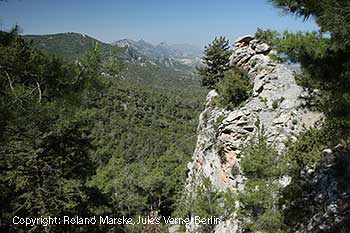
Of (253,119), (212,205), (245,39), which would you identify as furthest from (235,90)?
(212,205)

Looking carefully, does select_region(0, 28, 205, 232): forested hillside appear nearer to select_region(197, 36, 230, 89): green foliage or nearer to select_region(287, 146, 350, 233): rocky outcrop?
select_region(287, 146, 350, 233): rocky outcrop

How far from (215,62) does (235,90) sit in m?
6.75

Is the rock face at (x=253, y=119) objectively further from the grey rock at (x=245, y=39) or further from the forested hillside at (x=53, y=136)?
the forested hillside at (x=53, y=136)

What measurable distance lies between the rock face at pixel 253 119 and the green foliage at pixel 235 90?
1.30ft

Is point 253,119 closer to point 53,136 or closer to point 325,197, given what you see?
point 325,197

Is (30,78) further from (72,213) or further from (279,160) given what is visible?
(72,213)

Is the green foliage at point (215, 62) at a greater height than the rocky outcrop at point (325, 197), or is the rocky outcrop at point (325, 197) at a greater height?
the green foliage at point (215, 62)

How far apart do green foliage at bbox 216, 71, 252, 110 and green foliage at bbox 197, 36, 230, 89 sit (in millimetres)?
5107

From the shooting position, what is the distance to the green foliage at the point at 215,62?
21141 millimetres

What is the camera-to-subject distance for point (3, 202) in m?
10.9

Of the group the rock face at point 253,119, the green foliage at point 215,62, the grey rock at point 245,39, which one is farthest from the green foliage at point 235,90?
the green foliage at point 215,62

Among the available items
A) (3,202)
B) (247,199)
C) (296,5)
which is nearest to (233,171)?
(247,199)

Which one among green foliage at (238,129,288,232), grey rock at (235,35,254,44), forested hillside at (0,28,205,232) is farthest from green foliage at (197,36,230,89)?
green foliage at (238,129,288,232)

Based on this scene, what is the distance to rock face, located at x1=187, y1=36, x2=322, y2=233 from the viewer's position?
40.2ft
